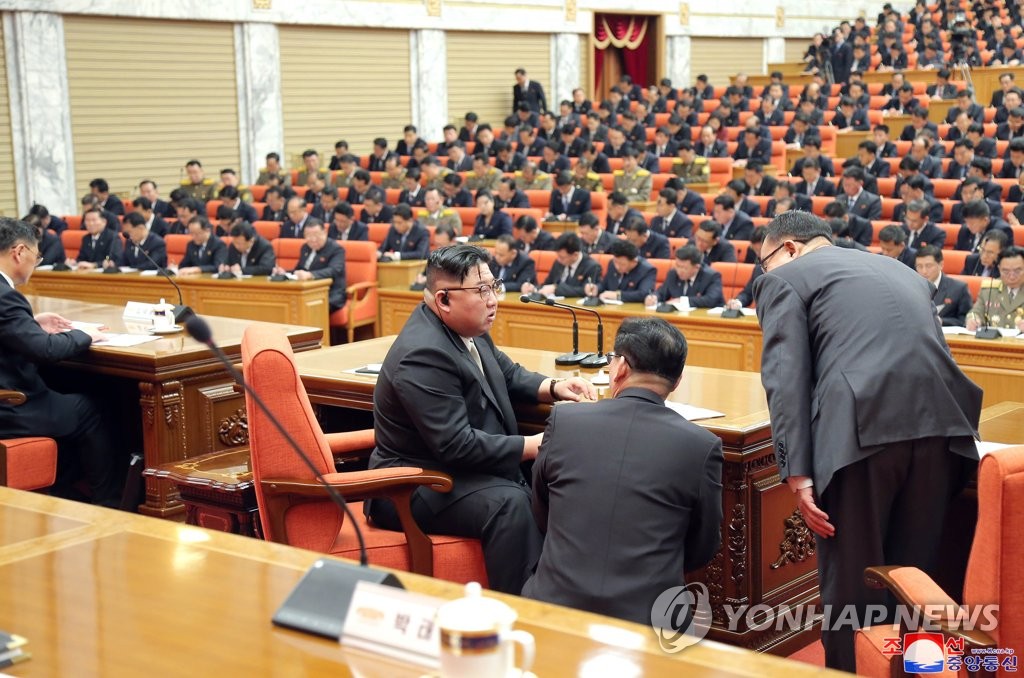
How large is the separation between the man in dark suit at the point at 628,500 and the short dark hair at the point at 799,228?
1.91 feet

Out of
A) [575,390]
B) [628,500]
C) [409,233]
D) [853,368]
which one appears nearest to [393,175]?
[409,233]

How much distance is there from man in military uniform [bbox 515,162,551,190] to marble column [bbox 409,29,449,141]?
Result: 13.8 feet

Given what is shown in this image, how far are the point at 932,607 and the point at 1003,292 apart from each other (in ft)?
13.8

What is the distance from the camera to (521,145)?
14.7 metres

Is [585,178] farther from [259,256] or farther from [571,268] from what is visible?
[571,268]

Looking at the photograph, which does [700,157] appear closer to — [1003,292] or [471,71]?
[471,71]

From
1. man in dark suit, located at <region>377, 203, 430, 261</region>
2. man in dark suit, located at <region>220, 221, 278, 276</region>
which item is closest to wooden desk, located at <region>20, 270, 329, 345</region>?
man in dark suit, located at <region>220, 221, 278, 276</region>

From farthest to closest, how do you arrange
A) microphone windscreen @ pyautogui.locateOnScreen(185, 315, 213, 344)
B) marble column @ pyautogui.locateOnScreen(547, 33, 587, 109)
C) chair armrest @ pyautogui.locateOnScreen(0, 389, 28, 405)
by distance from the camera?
marble column @ pyautogui.locateOnScreen(547, 33, 587, 109) < chair armrest @ pyautogui.locateOnScreen(0, 389, 28, 405) < microphone windscreen @ pyautogui.locateOnScreen(185, 315, 213, 344)

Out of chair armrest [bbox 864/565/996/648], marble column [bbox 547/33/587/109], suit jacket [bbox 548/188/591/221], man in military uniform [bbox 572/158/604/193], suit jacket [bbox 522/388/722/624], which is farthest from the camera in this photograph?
marble column [bbox 547/33/587/109]

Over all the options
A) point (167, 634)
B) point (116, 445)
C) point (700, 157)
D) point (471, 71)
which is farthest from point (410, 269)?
point (471, 71)

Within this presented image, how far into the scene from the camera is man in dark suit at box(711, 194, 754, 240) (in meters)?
9.16

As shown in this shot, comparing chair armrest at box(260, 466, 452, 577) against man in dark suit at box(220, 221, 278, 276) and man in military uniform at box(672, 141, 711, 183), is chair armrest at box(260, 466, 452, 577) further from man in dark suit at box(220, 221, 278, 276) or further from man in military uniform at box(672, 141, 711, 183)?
man in military uniform at box(672, 141, 711, 183)

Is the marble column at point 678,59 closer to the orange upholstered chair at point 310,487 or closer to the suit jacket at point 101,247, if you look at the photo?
the suit jacket at point 101,247

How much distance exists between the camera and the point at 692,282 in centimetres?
693
